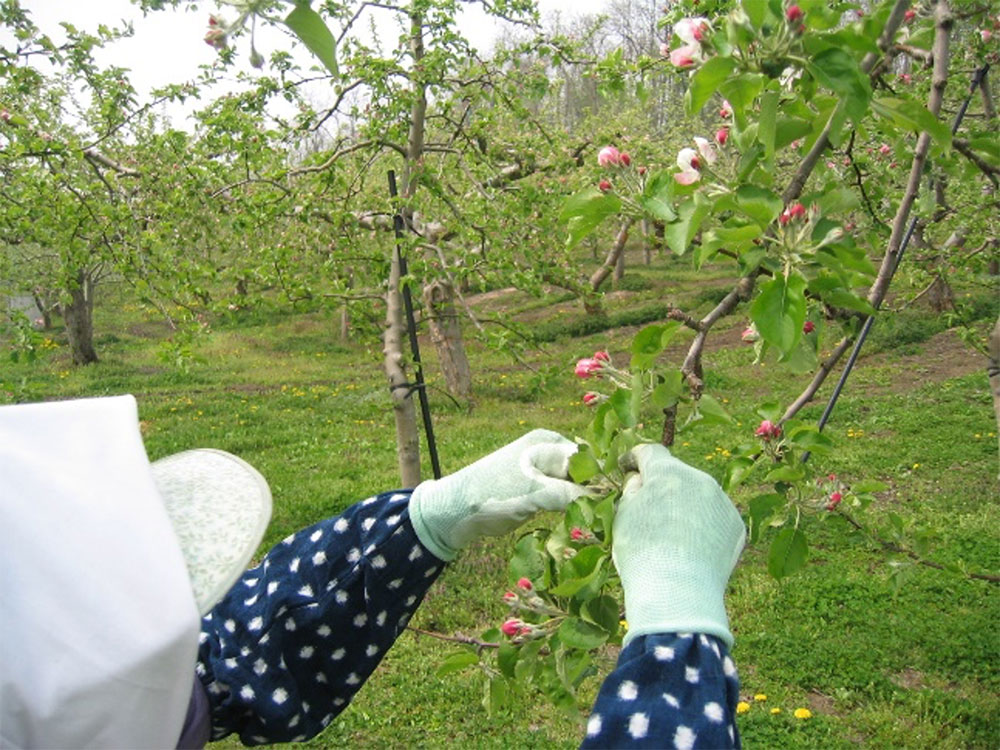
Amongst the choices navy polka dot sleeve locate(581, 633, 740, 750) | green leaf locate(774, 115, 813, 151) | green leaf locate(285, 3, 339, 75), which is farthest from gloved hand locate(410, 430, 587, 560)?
green leaf locate(285, 3, 339, 75)

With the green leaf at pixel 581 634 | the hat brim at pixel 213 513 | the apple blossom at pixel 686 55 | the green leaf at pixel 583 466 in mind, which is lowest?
the green leaf at pixel 581 634

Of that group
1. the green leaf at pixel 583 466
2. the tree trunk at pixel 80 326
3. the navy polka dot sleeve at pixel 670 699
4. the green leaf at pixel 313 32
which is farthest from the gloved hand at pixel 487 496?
the tree trunk at pixel 80 326

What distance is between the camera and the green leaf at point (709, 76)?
1.05 m

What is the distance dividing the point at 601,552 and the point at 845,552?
428cm

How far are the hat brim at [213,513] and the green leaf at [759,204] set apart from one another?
0.70m

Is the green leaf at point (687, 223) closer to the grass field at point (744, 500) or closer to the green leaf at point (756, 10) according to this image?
the green leaf at point (756, 10)

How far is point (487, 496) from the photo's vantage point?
1496 mm

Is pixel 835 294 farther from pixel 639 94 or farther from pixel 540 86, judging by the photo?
pixel 540 86

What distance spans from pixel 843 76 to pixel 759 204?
171mm

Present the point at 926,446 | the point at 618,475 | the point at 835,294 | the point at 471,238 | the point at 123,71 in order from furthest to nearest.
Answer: the point at 926,446 → the point at 123,71 → the point at 471,238 → the point at 618,475 → the point at 835,294

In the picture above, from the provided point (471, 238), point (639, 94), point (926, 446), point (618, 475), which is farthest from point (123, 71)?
point (926, 446)

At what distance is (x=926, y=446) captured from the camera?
22.3ft

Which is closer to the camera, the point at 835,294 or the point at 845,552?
the point at 835,294

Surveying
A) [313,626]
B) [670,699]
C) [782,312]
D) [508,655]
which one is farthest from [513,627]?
[782,312]
